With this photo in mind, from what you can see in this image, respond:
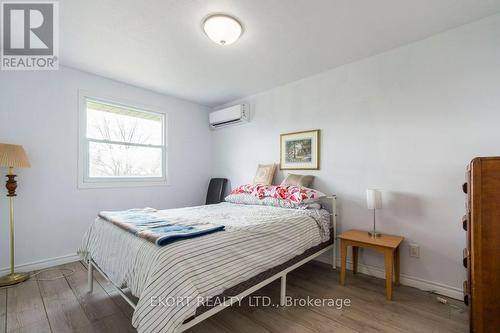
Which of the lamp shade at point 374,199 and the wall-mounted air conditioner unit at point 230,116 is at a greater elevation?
the wall-mounted air conditioner unit at point 230,116

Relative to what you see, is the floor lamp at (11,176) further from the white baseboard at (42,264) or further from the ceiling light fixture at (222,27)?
the ceiling light fixture at (222,27)

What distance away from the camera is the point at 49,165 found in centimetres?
273

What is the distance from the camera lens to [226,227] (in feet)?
5.79

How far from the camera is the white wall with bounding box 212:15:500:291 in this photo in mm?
2010

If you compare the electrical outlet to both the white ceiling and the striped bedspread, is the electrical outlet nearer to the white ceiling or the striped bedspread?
the striped bedspread

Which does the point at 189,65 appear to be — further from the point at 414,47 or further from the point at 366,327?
the point at 366,327

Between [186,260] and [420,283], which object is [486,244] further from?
[186,260]

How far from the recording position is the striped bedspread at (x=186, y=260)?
118 centimetres

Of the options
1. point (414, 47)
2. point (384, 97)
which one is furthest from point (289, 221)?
point (414, 47)

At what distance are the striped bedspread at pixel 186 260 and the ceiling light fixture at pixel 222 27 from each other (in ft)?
5.53

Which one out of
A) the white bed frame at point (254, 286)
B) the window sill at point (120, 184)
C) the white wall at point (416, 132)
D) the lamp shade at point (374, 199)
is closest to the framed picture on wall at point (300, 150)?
the white wall at point (416, 132)

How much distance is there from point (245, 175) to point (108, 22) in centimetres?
268

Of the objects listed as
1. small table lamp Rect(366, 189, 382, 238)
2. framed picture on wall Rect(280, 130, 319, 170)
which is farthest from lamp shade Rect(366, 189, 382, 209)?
framed picture on wall Rect(280, 130, 319, 170)

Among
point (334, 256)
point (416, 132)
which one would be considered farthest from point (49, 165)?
point (416, 132)
